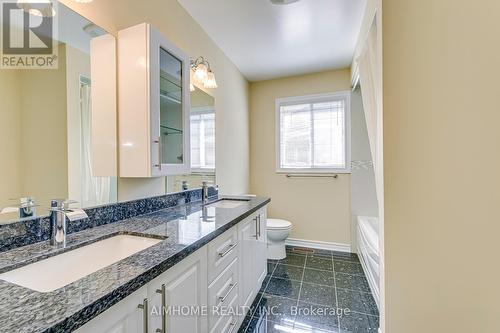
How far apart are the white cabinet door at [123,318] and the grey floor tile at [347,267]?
2.34m

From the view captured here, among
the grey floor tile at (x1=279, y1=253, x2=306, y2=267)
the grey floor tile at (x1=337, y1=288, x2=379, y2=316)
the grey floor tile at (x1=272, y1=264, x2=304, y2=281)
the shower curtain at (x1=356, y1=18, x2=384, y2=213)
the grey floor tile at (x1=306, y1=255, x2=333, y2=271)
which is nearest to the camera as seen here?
the shower curtain at (x1=356, y1=18, x2=384, y2=213)

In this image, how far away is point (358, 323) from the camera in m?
1.71

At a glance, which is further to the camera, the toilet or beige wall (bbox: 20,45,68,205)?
the toilet

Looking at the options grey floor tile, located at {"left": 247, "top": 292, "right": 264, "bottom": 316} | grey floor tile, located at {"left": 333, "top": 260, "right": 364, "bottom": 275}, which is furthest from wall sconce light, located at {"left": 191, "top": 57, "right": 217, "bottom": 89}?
grey floor tile, located at {"left": 333, "top": 260, "right": 364, "bottom": 275}

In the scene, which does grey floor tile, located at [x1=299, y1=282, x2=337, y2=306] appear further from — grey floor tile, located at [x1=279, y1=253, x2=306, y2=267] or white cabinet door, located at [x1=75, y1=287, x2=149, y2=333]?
white cabinet door, located at [x1=75, y1=287, x2=149, y2=333]

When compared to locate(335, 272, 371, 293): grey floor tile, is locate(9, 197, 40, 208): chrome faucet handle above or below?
above

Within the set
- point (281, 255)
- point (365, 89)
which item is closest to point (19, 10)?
point (365, 89)

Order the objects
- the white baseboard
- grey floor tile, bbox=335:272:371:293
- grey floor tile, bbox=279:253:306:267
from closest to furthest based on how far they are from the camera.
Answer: grey floor tile, bbox=335:272:371:293
grey floor tile, bbox=279:253:306:267
the white baseboard

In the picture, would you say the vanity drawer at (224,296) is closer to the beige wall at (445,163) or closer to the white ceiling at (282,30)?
the beige wall at (445,163)

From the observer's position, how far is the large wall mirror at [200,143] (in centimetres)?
203

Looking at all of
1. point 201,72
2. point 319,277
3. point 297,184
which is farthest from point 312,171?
point 201,72

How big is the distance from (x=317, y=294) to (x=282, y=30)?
2513 millimetres

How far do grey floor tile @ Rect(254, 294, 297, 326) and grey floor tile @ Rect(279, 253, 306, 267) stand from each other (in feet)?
2.46

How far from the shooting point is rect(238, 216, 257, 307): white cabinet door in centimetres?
162
